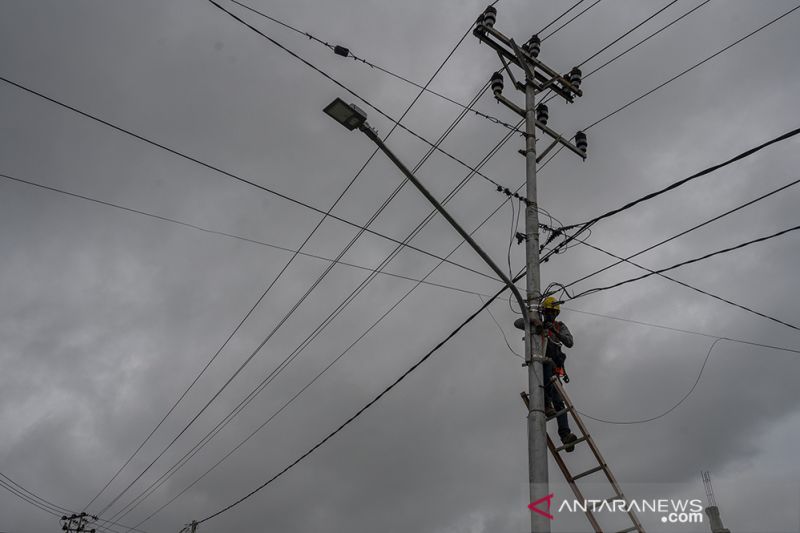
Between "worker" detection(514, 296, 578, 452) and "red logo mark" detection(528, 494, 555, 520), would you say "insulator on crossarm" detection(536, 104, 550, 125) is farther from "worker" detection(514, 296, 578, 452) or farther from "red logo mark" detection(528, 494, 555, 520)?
"red logo mark" detection(528, 494, 555, 520)

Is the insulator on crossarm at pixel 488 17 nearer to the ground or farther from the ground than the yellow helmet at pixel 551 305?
A: farther from the ground

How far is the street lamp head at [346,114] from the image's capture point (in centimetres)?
796

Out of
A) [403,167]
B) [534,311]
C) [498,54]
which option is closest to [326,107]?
[403,167]

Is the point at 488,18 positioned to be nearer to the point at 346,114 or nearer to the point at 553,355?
the point at 346,114

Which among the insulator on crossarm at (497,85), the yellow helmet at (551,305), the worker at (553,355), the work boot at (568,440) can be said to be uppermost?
the insulator on crossarm at (497,85)

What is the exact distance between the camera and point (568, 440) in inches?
352

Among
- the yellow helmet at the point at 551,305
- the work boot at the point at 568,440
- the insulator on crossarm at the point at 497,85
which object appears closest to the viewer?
the work boot at the point at 568,440

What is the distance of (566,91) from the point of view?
1205 cm

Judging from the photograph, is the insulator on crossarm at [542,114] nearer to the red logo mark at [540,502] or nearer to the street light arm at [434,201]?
the street light arm at [434,201]

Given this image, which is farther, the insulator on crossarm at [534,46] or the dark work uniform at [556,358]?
the insulator on crossarm at [534,46]

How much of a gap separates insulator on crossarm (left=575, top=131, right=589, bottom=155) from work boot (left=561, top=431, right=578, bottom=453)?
17.6 ft

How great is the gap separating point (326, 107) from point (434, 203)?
1.78 meters

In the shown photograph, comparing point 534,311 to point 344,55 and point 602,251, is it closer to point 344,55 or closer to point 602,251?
point 602,251

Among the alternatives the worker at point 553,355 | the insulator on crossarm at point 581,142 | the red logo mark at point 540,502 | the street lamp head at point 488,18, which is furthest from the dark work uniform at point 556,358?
the street lamp head at point 488,18
